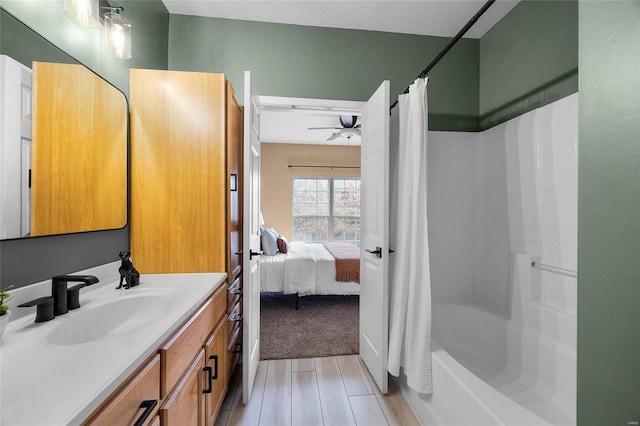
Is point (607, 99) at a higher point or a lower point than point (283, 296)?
higher

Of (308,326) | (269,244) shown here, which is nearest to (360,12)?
(269,244)

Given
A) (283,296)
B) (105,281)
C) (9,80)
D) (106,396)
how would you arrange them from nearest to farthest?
(106,396), (9,80), (105,281), (283,296)

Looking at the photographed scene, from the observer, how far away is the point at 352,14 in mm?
2102

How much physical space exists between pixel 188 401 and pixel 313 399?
40.2 inches

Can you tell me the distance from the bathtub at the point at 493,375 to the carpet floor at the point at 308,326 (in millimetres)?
845

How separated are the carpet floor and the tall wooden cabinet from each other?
981mm

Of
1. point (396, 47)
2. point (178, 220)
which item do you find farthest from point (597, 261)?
point (396, 47)

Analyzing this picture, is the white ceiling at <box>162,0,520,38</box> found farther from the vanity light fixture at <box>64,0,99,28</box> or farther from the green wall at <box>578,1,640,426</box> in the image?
the green wall at <box>578,1,640,426</box>

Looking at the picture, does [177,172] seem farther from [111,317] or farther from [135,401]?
[135,401]

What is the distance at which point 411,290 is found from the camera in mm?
1771

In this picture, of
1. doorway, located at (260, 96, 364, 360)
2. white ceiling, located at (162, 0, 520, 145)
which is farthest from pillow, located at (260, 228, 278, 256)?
white ceiling, located at (162, 0, 520, 145)

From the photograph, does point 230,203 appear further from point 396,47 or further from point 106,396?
point 396,47

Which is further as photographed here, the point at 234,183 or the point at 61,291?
the point at 234,183

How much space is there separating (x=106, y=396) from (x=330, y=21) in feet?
8.24
